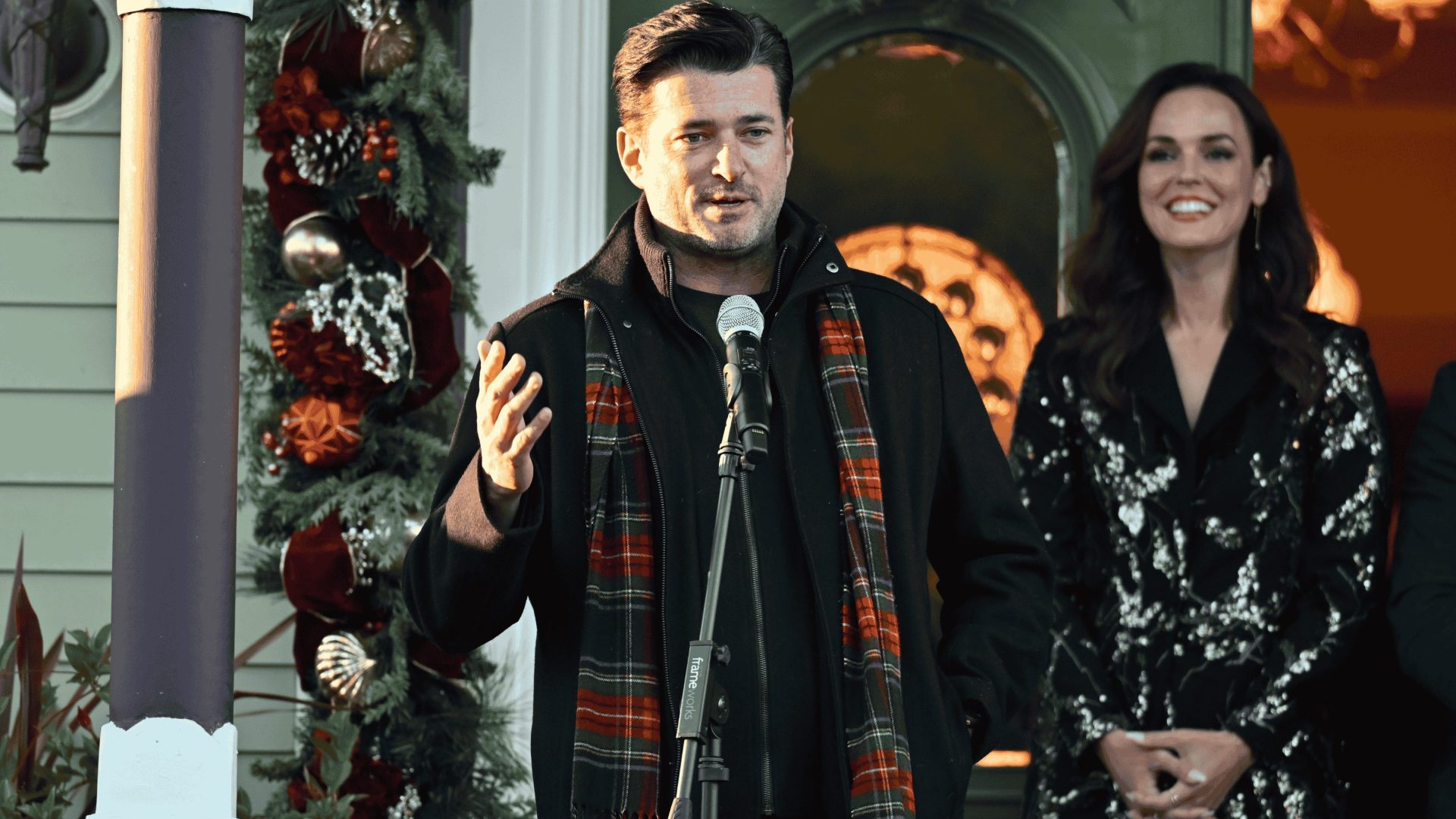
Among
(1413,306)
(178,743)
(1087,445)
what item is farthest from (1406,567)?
(178,743)

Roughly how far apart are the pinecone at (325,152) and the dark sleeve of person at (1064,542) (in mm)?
1403

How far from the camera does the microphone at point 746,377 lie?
207 cm

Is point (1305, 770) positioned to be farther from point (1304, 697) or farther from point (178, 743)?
point (178, 743)

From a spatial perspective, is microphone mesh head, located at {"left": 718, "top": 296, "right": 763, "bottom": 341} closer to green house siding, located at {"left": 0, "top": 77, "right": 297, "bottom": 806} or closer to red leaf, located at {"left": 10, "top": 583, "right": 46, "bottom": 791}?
red leaf, located at {"left": 10, "top": 583, "right": 46, "bottom": 791}

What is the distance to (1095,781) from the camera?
11.5ft

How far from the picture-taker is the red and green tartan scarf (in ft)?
7.82

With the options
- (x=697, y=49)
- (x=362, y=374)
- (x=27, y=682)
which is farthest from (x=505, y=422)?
(x=27, y=682)

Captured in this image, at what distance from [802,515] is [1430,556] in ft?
4.83

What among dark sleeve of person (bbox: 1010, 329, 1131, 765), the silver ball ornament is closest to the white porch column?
the silver ball ornament

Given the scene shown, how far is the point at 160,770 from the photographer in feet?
9.49

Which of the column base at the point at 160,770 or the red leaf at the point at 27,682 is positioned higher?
the red leaf at the point at 27,682

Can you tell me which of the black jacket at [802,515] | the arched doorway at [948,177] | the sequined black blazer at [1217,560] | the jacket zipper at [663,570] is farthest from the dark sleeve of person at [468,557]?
the arched doorway at [948,177]

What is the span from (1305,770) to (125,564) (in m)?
2.12

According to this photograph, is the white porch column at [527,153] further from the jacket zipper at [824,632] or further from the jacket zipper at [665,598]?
the jacket zipper at [824,632]
